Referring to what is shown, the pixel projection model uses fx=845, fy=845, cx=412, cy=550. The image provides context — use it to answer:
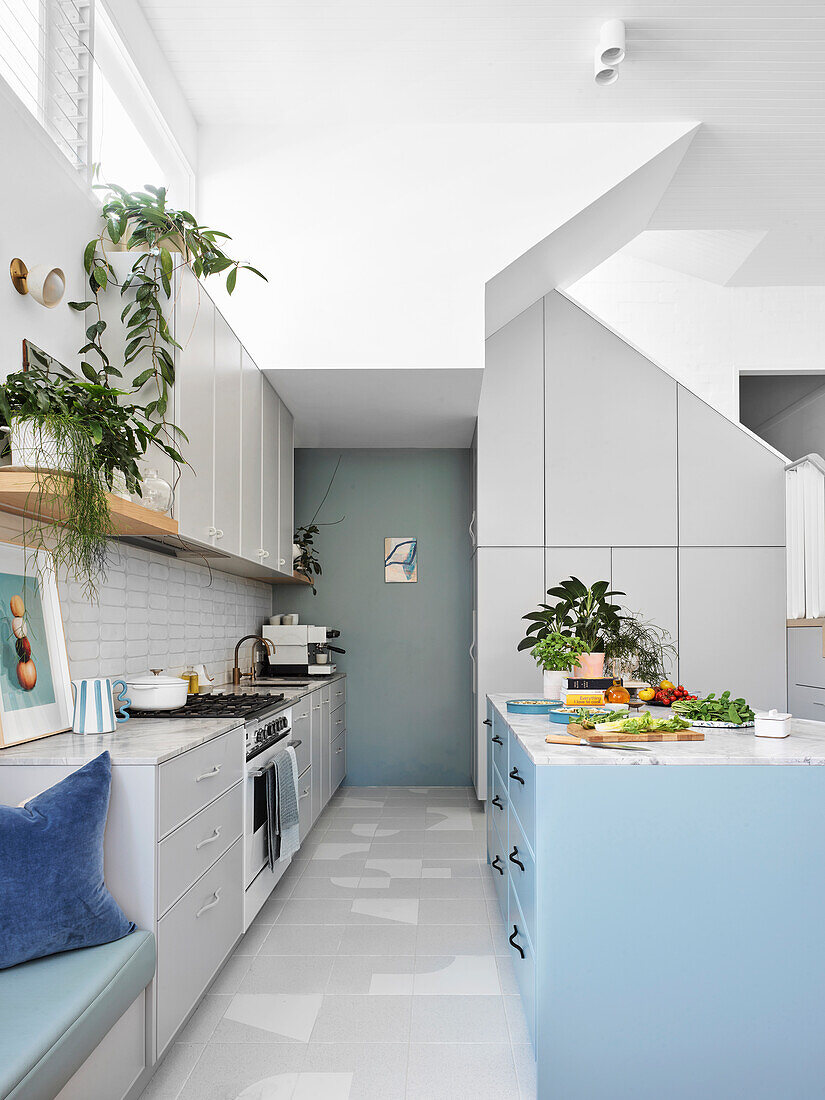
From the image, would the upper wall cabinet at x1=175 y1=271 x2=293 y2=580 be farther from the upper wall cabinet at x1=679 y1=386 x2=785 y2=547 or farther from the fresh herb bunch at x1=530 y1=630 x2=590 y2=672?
the upper wall cabinet at x1=679 y1=386 x2=785 y2=547

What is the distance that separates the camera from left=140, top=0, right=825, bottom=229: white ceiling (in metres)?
3.32

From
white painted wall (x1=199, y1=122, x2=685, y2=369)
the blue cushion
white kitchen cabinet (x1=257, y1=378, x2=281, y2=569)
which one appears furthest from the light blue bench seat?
white painted wall (x1=199, y1=122, x2=685, y2=369)

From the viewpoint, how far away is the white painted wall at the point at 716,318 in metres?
6.21

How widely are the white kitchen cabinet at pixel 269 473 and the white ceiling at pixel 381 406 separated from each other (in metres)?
0.10

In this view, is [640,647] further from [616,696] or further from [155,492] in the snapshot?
[155,492]

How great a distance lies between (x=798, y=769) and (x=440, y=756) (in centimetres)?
439

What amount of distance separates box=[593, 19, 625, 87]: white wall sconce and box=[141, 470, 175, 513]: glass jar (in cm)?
246

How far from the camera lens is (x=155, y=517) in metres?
2.66

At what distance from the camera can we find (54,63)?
2730 mm

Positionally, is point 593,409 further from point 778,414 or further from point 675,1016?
point 675,1016

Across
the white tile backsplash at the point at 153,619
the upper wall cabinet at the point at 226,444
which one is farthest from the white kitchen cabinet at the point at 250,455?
the white tile backsplash at the point at 153,619

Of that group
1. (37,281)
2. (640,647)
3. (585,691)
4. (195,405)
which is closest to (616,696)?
(585,691)

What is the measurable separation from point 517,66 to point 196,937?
3611mm

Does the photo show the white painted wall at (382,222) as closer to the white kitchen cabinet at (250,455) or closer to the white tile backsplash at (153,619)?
the white kitchen cabinet at (250,455)
